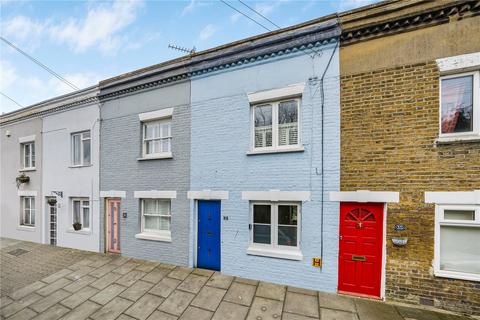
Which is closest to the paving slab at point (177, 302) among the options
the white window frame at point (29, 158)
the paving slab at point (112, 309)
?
the paving slab at point (112, 309)

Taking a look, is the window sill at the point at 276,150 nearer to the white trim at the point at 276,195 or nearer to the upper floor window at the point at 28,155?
the white trim at the point at 276,195

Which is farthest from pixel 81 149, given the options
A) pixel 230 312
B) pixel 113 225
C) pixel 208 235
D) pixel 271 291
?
pixel 271 291

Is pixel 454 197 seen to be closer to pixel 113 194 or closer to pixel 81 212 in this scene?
pixel 113 194

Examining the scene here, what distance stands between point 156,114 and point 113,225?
498cm

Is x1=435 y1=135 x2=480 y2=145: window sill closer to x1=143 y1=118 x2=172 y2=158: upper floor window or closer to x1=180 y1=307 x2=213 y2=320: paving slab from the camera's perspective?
x1=180 y1=307 x2=213 y2=320: paving slab

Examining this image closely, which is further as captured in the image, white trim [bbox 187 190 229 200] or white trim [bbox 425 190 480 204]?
white trim [bbox 187 190 229 200]

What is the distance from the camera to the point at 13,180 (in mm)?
12242

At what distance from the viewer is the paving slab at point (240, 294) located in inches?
211

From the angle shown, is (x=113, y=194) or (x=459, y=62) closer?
(x=459, y=62)

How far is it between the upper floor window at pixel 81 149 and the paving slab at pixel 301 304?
31.5 feet

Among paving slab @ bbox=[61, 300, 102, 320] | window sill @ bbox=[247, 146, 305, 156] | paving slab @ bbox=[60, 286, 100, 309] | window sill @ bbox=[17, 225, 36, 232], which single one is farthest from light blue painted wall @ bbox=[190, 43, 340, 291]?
window sill @ bbox=[17, 225, 36, 232]

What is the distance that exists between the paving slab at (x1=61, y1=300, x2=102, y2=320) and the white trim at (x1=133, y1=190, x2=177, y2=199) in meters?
3.37

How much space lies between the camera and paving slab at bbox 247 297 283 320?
4.78m

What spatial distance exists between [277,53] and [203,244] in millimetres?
6509
